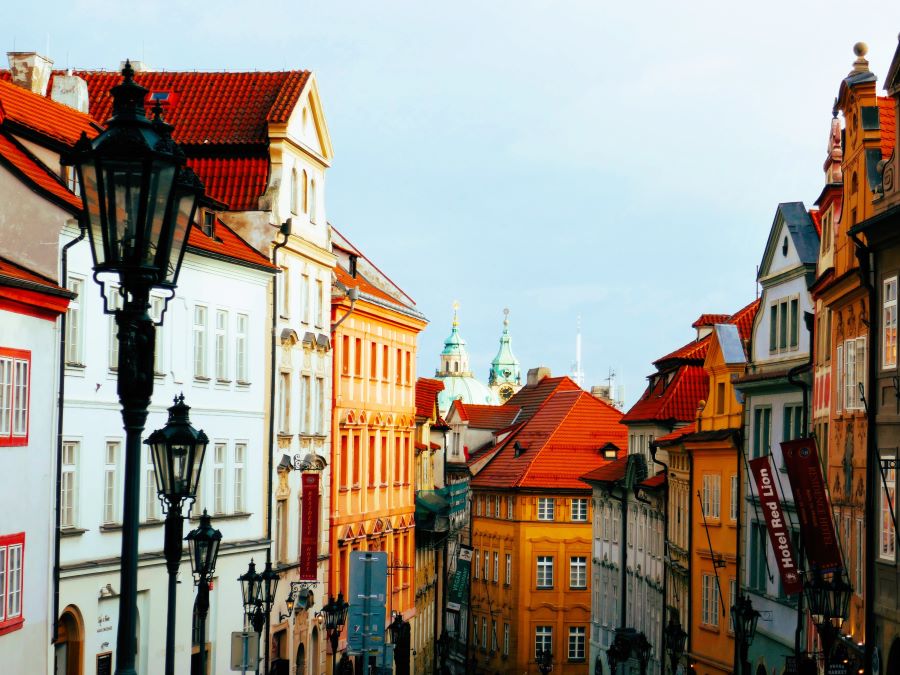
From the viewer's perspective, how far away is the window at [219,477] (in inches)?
1626

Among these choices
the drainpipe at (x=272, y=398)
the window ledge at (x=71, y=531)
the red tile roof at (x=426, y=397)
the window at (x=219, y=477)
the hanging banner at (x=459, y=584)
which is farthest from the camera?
the hanging banner at (x=459, y=584)

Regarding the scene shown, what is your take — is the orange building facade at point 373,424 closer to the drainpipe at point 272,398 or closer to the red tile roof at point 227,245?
the drainpipe at point 272,398

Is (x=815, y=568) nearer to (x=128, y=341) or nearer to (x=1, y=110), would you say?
(x=1, y=110)

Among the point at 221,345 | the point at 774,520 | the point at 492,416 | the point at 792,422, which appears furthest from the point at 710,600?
the point at 492,416

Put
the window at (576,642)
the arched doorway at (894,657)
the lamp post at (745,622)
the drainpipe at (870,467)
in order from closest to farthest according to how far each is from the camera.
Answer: the arched doorway at (894,657) → the drainpipe at (870,467) → the lamp post at (745,622) → the window at (576,642)

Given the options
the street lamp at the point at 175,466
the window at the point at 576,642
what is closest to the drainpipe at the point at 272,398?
the street lamp at the point at 175,466

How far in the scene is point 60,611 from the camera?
104 ft

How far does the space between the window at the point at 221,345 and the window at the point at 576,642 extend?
47281 mm

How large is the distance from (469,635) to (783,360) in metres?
55.0

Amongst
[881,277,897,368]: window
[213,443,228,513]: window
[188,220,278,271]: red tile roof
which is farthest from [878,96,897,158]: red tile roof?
[213,443,228,513]: window

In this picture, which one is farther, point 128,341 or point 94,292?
point 94,292

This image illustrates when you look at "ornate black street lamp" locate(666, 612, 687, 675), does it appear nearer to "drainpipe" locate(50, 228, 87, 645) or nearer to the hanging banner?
"drainpipe" locate(50, 228, 87, 645)

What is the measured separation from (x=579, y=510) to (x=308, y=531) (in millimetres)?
40876

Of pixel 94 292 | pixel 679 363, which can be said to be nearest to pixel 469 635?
pixel 679 363
